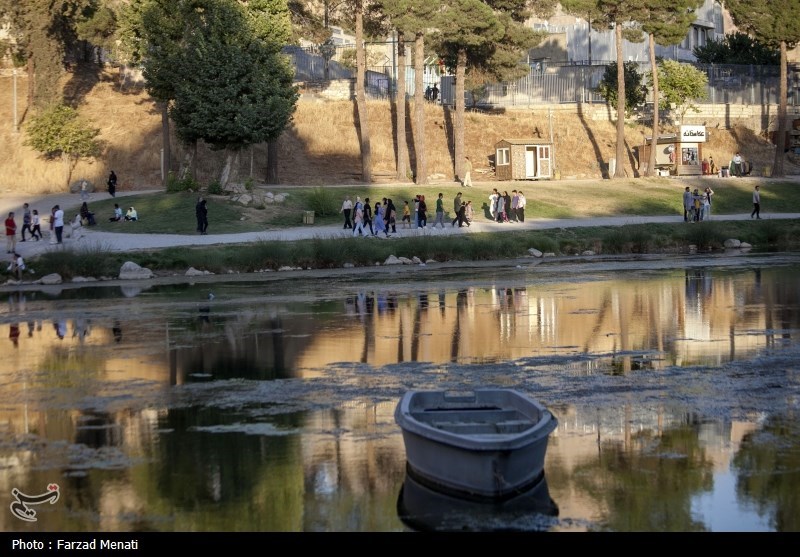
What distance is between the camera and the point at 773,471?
41.9 ft

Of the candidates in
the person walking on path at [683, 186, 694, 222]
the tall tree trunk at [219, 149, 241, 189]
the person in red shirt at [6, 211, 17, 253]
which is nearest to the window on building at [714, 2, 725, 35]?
the person walking on path at [683, 186, 694, 222]

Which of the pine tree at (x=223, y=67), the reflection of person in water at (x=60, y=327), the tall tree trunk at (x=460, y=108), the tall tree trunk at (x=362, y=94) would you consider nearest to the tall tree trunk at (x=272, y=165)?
the tall tree trunk at (x=362, y=94)

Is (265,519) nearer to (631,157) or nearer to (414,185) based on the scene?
(414,185)

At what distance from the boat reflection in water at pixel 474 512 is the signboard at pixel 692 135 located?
65230 mm

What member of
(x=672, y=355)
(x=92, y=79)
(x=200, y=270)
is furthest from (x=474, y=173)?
(x=672, y=355)

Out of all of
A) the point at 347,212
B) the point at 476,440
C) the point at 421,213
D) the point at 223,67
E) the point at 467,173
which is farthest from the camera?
the point at 467,173

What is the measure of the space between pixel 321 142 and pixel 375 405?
191ft

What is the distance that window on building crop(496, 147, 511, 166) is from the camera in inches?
2763

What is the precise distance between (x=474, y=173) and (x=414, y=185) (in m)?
11.3

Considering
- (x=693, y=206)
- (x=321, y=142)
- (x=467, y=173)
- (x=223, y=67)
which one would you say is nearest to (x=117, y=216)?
(x=223, y=67)

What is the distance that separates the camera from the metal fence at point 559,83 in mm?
82625

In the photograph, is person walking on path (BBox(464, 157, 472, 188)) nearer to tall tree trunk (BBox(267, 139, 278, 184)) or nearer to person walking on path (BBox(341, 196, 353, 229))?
tall tree trunk (BBox(267, 139, 278, 184))

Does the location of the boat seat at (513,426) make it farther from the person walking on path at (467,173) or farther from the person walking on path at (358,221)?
the person walking on path at (467,173)

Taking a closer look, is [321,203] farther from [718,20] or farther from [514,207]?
[718,20]
